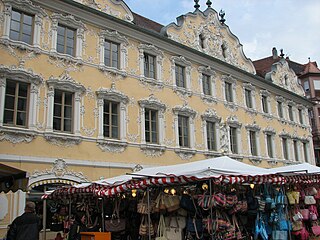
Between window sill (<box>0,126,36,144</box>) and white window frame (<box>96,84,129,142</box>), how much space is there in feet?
9.86

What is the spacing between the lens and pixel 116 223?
1066 centimetres

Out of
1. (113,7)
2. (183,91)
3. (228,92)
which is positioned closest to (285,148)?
(228,92)

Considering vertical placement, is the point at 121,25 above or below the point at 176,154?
above

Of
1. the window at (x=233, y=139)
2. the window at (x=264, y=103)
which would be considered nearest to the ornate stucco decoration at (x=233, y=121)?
the window at (x=233, y=139)

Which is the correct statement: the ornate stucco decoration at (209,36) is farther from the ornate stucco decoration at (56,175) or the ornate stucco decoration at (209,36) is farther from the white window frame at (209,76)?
the ornate stucco decoration at (56,175)

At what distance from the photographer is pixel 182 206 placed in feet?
30.5

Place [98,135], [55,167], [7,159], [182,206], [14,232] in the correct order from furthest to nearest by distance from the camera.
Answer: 1. [98,135]
2. [55,167]
3. [7,159]
4. [182,206]
5. [14,232]

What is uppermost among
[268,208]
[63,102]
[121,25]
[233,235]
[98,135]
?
[121,25]

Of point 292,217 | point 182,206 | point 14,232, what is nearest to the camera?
point 14,232

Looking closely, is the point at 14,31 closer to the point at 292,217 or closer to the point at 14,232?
the point at 14,232

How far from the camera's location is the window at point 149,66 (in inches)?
738

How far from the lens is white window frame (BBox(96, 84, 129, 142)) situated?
1595cm

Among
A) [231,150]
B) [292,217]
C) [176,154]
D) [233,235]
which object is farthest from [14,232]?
[231,150]

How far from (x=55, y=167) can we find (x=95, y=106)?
3.19 meters
